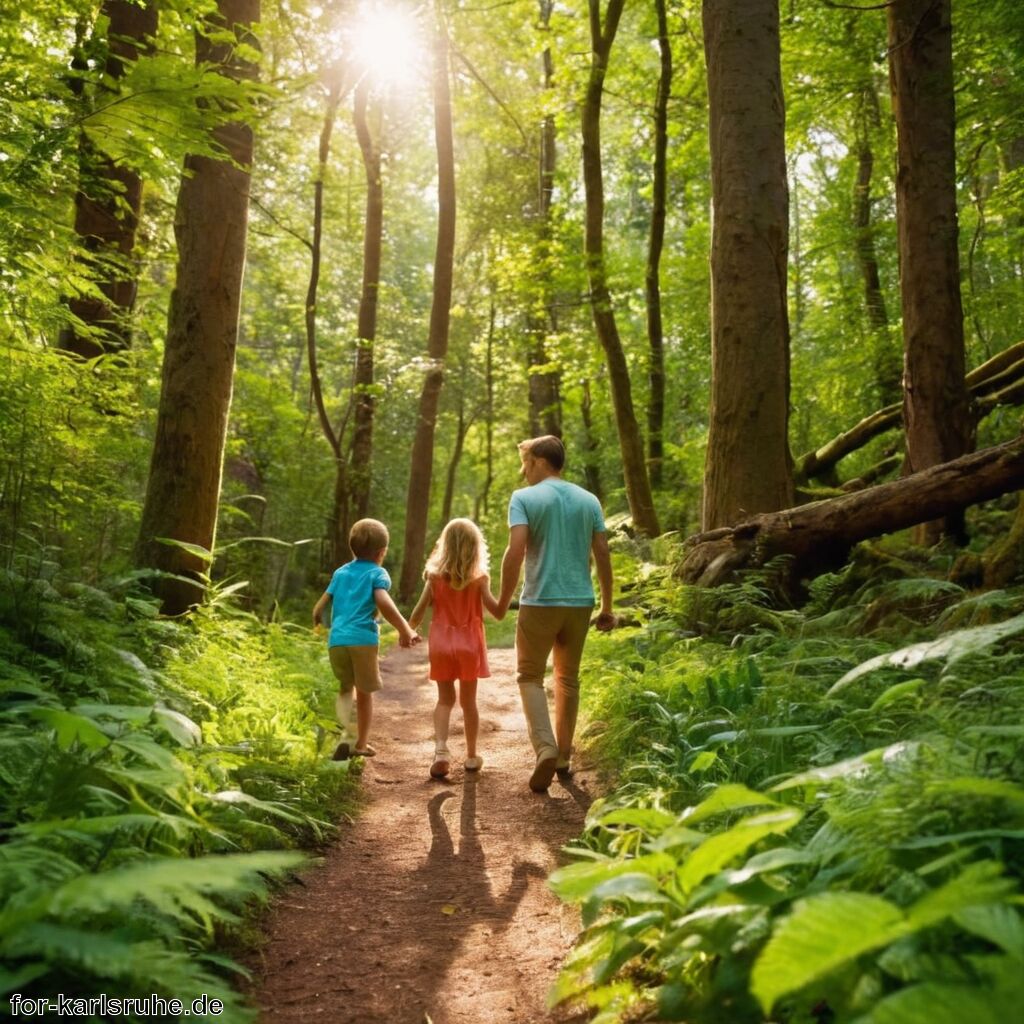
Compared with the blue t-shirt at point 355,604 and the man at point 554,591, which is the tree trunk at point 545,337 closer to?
the blue t-shirt at point 355,604

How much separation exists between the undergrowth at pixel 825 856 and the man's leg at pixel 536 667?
28.2 inches

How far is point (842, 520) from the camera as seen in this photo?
7676 millimetres

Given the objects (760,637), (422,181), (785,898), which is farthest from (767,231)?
(422,181)

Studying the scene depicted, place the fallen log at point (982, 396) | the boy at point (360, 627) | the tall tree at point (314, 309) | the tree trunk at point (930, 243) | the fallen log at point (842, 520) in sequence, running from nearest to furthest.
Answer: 1. the boy at point (360, 627)
2. the fallen log at point (842, 520)
3. the tree trunk at point (930, 243)
4. the fallen log at point (982, 396)
5. the tall tree at point (314, 309)

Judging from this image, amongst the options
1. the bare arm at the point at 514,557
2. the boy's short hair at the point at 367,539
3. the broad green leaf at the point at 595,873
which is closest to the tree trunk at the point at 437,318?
the boy's short hair at the point at 367,539

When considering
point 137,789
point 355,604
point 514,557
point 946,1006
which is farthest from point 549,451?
point 946,1006

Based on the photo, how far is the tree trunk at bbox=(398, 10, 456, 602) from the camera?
19.8 metres

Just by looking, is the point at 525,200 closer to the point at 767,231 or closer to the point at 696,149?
the point at 696,149

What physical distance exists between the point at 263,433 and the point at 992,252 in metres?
16.9

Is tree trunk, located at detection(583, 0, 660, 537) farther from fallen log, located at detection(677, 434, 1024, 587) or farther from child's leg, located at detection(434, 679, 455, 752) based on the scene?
child's leg, located at detection(434, 679, 455, 752)

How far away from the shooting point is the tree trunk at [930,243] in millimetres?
8883

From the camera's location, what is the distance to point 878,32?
41.1 ft

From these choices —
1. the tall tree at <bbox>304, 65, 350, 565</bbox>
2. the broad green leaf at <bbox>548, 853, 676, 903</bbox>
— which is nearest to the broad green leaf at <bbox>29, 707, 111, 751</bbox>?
the broad green leaf at <bbox>548, 853, 676, 903</bbox>

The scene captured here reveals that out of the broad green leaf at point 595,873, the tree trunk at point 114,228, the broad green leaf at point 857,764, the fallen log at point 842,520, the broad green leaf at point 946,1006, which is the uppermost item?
the tree trunk at point 114,228
